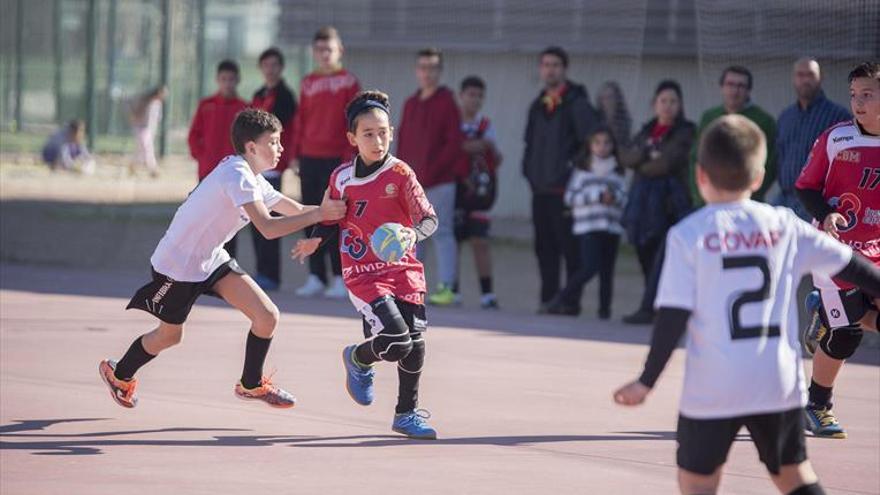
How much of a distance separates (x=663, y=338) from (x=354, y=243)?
308 cm

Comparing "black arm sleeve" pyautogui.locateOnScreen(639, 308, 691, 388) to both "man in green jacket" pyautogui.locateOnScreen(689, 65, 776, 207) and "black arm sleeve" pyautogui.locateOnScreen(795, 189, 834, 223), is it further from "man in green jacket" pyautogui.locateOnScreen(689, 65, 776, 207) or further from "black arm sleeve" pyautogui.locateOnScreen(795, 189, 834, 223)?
"man in green jacket" pyautogui.locateOnScreen(689, 65, 776, 207)

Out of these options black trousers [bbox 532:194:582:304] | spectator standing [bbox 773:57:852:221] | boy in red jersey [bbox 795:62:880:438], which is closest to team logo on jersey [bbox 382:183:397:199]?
boy in red jersey [bbox 795:62:880:438]

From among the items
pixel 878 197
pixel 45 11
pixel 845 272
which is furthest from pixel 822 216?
pixel 45 11

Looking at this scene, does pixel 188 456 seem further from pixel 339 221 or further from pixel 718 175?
pixel 718 175

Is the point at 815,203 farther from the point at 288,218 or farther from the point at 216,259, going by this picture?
the point at 216,259

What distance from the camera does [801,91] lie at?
1105 cm

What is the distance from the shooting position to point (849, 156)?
764 centimetres

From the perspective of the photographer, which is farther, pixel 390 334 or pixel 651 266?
pixel 651 266

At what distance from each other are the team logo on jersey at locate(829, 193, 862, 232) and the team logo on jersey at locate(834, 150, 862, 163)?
0.56 ft

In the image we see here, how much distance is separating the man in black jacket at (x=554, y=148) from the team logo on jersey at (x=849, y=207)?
16.8 ft

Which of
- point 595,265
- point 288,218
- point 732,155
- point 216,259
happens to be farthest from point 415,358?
point 595,265

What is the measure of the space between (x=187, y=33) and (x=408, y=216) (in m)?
17.8

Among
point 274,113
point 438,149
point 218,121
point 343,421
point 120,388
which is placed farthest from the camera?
point 218,121

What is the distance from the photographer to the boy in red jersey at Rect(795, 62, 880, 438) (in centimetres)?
756
